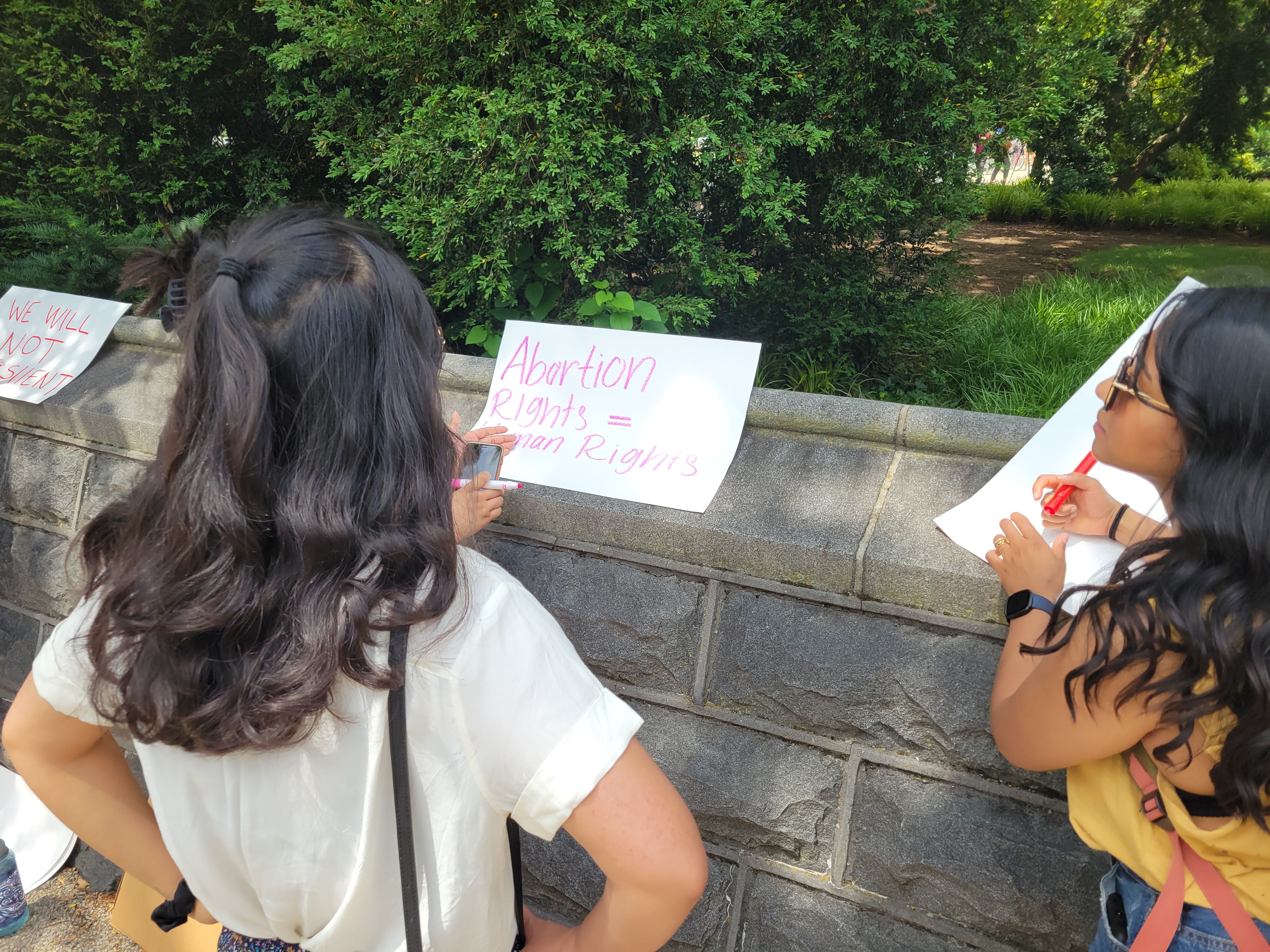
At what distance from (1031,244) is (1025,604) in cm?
675

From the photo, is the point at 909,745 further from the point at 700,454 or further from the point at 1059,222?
the point at 1059,222

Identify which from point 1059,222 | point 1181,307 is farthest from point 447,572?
point 1059,222

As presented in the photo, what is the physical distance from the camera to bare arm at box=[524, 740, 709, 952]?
0.93 m

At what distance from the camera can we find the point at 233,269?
2.92ft

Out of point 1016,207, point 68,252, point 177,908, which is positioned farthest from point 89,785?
point 1016,207

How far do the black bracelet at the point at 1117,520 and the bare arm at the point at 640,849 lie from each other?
0.94 meters

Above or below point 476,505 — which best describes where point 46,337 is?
below

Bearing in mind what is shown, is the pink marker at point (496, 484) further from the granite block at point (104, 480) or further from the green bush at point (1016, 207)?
the green bush at point (1016, 207)

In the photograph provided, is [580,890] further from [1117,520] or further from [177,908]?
[1117,520]

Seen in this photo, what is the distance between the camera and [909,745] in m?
1.65

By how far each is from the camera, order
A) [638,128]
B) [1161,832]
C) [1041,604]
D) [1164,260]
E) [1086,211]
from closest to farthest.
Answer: [1161,832]
[1041,604]
[638,128]
[1164,260]
[1086,211]

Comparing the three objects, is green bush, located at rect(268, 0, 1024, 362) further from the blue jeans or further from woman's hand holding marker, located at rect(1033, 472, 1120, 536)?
the blue jeans

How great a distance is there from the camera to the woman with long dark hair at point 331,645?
35.1 inches

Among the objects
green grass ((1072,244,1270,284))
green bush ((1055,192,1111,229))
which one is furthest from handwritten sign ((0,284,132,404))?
green bush ((1055,192,1111,229))
